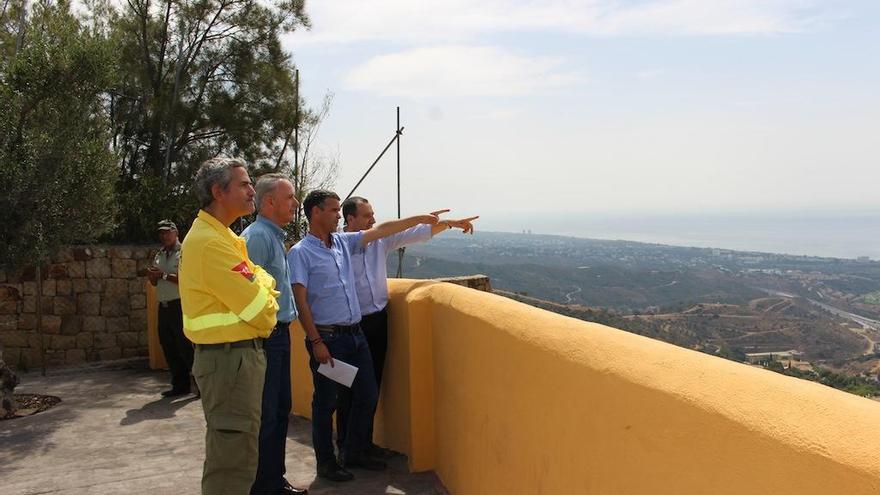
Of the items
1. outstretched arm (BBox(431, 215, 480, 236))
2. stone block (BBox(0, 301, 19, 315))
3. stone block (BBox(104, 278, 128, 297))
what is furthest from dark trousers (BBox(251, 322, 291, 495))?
stone block (BBox(0, 301, 19, 315))

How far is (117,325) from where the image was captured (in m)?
9.22

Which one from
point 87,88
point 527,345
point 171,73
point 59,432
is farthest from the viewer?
point 171,73

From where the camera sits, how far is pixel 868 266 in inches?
4577

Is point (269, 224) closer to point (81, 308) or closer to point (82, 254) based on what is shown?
point (82, 254)

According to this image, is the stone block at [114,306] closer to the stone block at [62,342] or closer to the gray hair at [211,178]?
the stone block at [62,342]

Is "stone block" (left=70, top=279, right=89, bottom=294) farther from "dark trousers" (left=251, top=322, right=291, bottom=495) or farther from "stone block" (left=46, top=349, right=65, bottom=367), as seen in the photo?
"dark trousers" (left=251, top=322, right=291, bottom=495)

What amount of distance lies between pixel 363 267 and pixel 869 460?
3.10m

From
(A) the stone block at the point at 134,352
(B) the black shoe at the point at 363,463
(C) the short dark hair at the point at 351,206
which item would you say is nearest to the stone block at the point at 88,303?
(A) the stone block at the point at 134,352

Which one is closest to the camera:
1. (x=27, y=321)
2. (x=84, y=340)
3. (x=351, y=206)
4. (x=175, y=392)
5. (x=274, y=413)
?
(x=274, y=413)

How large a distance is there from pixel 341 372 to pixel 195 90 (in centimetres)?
992

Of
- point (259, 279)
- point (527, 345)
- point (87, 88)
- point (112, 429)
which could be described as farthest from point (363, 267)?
point (87, 88)

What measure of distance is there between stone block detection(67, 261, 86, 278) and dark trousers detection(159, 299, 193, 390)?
3.32m

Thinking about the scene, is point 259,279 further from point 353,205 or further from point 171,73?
point 171,73

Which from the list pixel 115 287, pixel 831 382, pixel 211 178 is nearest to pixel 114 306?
pixel 115 287
